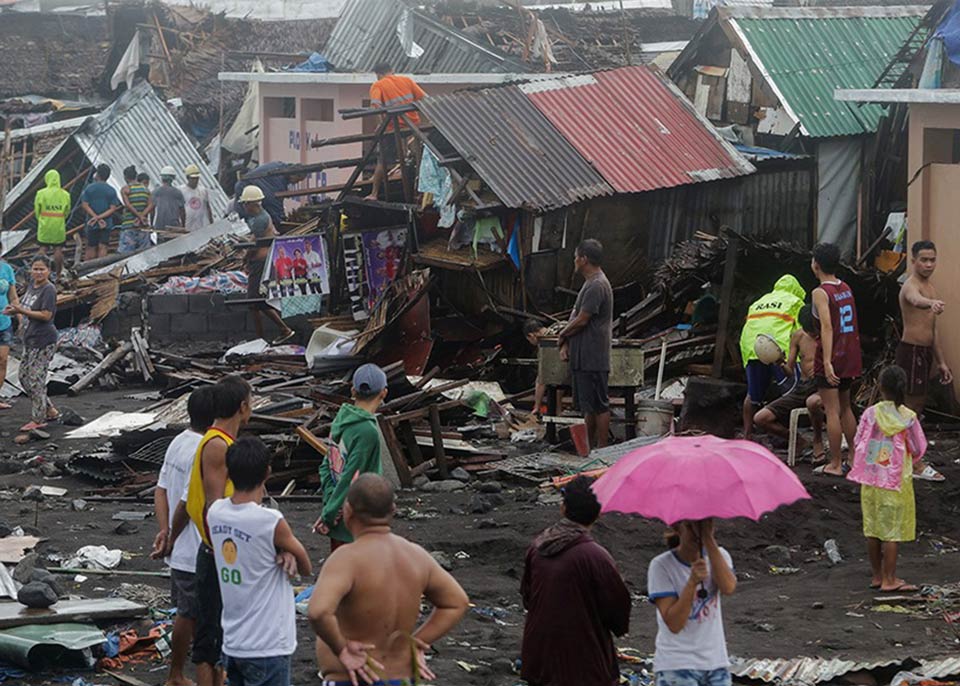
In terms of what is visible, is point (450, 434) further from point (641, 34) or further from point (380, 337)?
point (641, 34)

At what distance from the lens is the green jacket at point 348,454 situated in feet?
26.2

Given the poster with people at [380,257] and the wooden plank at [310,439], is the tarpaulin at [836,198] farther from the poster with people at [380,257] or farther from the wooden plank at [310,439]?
the wooden plank at [310,439]

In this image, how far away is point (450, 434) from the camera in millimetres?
13852

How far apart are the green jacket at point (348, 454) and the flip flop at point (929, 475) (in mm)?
5804

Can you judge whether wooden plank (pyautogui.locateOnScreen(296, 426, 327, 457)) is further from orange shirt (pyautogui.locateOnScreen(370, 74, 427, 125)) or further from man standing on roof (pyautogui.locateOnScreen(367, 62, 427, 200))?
orange shirt (pyautogui.locateOnScreen(370, 74, 427, 125))

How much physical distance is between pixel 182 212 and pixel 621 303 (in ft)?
30.7

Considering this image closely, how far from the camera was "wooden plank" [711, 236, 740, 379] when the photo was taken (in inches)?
605

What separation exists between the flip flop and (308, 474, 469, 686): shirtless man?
767 cm

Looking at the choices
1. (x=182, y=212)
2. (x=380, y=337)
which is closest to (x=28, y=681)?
(x=380, y=337)

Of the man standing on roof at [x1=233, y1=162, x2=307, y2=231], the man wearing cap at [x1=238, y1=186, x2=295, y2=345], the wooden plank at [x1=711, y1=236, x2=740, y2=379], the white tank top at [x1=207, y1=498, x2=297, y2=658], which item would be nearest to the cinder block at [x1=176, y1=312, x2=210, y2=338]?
the man wearing cap at [x1=238, y1=186, x2=295, y2=345]

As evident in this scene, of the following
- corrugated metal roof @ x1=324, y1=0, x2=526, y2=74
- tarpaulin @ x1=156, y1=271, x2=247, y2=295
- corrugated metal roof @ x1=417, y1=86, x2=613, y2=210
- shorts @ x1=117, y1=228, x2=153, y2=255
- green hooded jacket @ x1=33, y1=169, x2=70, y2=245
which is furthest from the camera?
corrugated metal roof @ x1=324, y1=0, x2=526, y2=74

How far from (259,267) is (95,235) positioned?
5.93 m

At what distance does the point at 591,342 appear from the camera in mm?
13102

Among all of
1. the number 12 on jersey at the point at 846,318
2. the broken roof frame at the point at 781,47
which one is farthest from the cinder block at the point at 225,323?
the number 12 on jersey at the point at 846,318
